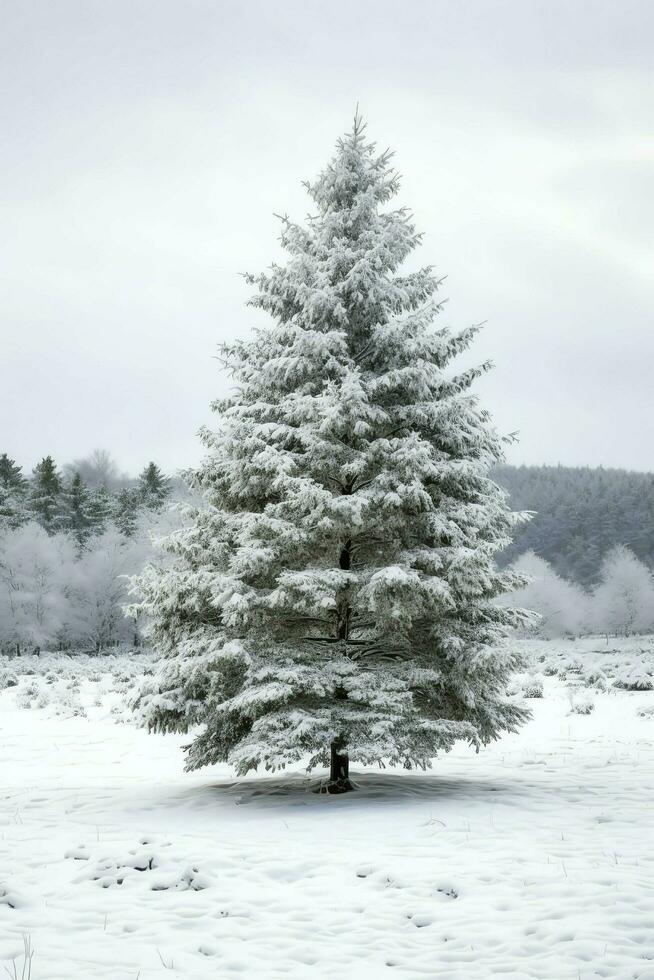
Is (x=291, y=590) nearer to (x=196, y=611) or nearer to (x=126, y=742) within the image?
(x=196, y=611)

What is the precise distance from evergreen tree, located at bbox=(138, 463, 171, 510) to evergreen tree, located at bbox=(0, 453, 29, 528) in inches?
422

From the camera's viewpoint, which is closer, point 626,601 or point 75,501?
point 75,501

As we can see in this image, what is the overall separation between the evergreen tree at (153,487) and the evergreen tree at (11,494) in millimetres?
10719

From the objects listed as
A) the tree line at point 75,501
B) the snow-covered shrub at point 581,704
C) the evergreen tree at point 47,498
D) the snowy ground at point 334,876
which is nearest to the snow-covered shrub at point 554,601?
the tree line at point 75,501

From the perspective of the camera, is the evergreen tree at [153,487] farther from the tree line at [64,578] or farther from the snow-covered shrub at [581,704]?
the snow-covered shrub at [581,704]

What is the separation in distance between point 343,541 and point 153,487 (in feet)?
219

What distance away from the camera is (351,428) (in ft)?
31.1

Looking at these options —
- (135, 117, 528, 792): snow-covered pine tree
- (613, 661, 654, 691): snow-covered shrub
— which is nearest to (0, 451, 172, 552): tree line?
(613, 661, 654, 691): snow-covered shrub

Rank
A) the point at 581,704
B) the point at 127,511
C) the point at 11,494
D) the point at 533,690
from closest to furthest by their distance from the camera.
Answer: the point at 581,704 < the point at 533,690 < the point at 11,494 < the point at 127,511

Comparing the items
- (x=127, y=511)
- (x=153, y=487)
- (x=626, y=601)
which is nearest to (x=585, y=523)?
(x=626, y=601)

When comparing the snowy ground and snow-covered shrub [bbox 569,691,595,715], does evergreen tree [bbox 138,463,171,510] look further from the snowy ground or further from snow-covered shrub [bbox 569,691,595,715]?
the snowy ground

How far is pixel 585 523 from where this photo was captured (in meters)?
124

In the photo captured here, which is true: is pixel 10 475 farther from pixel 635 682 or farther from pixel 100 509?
pixel 635 682

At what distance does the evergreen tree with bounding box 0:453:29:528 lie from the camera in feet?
189
